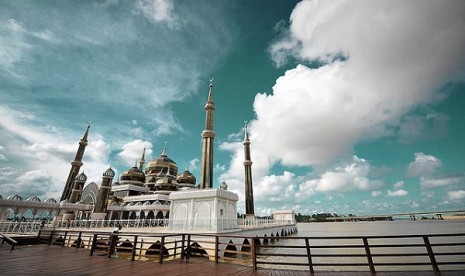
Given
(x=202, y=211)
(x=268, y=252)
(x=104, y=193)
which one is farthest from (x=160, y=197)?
(x=268, y=252)

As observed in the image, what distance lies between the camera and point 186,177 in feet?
148

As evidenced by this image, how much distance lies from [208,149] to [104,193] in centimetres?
1926

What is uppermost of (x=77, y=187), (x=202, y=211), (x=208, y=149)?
(x=208, y=149)

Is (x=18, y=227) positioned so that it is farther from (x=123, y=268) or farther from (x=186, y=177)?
(x=186, y=177)

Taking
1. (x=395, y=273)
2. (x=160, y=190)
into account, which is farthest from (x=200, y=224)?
(x=160, y=190)

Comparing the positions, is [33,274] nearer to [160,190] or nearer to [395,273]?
[395,273]

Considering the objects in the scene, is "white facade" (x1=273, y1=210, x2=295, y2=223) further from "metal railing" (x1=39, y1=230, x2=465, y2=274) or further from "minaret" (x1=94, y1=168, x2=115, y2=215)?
"minaret" (x1=94, y1=168, x2=115, y2=215)

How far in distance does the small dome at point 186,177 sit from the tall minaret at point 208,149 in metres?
17.1

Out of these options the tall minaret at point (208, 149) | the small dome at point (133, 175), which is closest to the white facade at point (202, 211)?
the tall minaret at point (208, 149)

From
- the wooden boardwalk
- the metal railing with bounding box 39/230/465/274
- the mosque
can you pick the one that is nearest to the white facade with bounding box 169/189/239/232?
the mosque

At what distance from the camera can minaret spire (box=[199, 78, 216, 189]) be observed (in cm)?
2784

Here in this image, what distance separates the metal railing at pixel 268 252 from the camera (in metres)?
6.42

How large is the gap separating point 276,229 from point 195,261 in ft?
86.4

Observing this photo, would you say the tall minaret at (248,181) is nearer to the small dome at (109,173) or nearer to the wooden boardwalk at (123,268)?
the small dome at (109,173)
